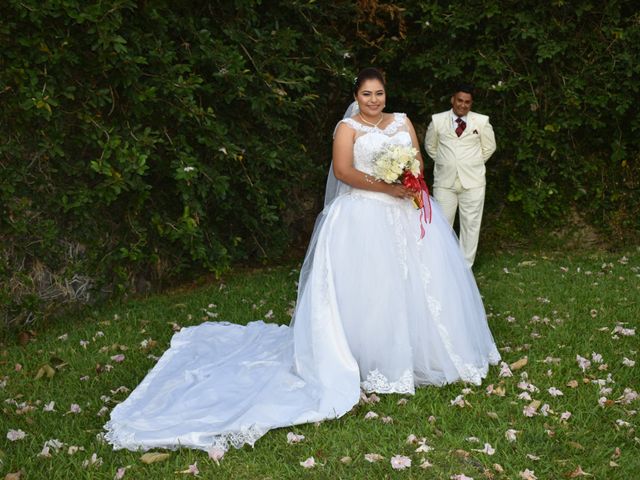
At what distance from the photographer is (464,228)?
25.3 ft

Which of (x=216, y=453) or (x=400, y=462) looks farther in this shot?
(x=216, y=453)

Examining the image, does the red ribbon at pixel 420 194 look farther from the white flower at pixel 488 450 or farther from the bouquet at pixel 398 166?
the white flower at pixel 488 450

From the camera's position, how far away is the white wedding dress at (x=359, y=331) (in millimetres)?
4371

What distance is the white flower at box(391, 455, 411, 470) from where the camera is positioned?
3.56 metres

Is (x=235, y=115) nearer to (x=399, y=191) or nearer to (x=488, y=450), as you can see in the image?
(x=399, y=191)

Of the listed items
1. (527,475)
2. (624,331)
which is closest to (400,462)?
(527,475)

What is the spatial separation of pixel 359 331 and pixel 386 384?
14.5 inches

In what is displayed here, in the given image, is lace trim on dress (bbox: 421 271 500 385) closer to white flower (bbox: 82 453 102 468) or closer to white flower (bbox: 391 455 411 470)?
white flower (bbox: 391 455 411 470)

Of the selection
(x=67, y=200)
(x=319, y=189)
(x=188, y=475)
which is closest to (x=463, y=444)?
(x=188, y=475)

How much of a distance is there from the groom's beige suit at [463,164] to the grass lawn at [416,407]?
1.21 meters

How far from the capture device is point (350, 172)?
4.80 metres

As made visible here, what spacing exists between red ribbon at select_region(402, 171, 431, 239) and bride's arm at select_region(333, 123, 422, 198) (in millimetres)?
80

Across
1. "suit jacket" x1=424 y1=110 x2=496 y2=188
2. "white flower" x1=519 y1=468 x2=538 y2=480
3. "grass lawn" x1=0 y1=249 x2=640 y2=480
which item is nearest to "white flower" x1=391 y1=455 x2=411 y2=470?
"grass lawn" x1=0 y1=249 x2=640 y2=480

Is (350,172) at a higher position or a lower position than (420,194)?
higher
